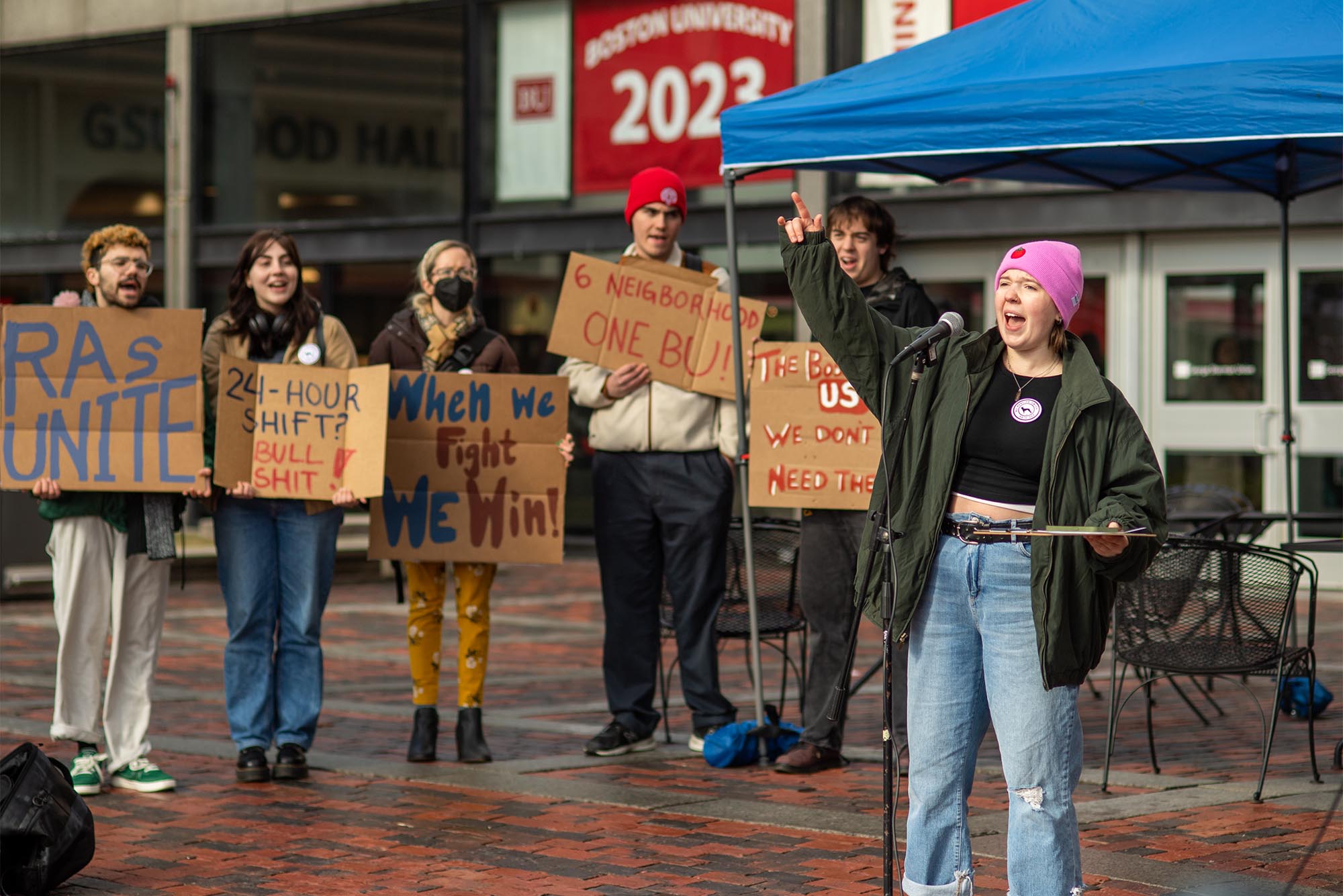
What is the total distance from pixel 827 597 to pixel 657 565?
839 millimetres

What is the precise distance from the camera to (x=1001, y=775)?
23.0 feet

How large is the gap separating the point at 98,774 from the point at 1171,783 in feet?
13.5

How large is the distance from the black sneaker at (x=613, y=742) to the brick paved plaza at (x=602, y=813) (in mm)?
86

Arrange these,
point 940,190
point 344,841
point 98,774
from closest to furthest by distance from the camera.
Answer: point 344,841 → point 98,774 → point 940,190

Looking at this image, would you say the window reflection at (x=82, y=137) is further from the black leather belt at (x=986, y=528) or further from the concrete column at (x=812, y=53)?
the black leather belt at (x=986, y=528)

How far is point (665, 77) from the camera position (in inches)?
664

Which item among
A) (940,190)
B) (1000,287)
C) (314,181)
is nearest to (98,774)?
(1000,287)

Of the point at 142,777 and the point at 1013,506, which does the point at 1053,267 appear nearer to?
the point at 1013,506

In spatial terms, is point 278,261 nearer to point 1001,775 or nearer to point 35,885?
point 35,885

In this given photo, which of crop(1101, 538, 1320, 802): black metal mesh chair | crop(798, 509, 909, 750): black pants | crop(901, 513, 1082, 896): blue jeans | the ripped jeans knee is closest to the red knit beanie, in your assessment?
crop(798, 509, 909, 750): black pants

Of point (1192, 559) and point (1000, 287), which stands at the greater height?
point (1000, 287)

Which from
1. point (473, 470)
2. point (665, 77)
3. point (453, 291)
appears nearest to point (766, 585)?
point (473, 470)


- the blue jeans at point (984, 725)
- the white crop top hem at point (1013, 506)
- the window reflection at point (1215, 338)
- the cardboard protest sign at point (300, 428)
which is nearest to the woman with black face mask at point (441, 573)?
the cardboard protest sign at point (300, 428)

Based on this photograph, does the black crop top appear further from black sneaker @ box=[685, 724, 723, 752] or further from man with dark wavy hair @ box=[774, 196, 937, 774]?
black sneaker @ box=[685, 724, 723, 752]
